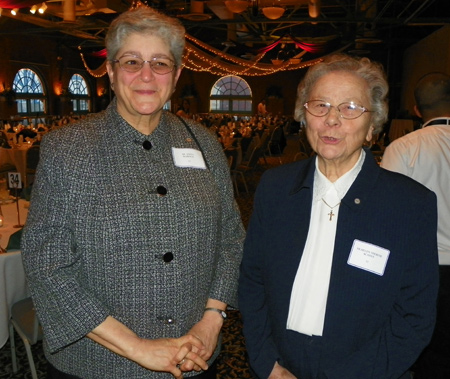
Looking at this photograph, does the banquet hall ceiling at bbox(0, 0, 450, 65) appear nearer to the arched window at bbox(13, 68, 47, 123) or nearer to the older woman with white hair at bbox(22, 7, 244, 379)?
the arched window at bbox(13, 68, 47, 123)

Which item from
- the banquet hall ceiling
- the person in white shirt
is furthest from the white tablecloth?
the banquet hall ceiling

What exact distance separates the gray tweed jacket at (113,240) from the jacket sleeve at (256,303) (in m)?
0.11

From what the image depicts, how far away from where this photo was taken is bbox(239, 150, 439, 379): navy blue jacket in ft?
4.65

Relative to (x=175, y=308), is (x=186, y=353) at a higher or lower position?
lower

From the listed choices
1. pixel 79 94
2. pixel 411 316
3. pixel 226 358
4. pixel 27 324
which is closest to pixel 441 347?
pixel 411 316

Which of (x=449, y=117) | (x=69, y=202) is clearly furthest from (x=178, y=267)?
(x=449, y=117)

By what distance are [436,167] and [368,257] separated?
1366mm

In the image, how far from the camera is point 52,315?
56.3 inches

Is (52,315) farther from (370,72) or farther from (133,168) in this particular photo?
(370,72)

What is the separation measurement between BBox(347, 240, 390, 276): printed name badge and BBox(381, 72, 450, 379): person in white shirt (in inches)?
48.4

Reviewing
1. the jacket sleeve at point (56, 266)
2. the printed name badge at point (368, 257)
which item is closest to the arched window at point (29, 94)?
the jacket sleeve at point (56, 266)

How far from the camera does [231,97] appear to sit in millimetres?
29016

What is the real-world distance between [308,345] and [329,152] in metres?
0.63

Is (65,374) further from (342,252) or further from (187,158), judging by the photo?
(342,252)
